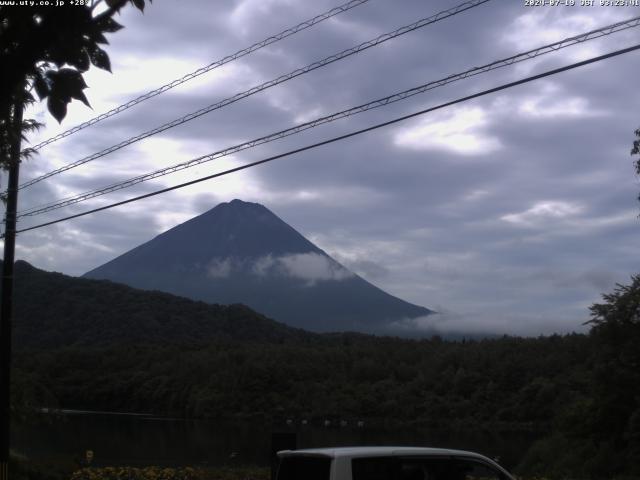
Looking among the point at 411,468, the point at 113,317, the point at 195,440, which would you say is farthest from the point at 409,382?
the point at 113,317

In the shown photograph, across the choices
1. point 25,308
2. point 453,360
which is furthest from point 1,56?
point 25,308

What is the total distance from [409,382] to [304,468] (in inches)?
1998

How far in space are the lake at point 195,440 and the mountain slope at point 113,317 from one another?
35.1 metres

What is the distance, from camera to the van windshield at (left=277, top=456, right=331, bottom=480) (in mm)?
7848

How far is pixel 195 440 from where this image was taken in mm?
39125

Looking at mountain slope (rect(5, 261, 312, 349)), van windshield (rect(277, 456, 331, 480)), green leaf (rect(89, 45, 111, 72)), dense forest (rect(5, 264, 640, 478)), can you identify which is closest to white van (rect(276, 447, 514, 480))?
van windshield (rect(277, 456, 331, 480))

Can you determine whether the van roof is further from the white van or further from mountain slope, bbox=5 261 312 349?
mountain slope, bbox=5 261 312 349

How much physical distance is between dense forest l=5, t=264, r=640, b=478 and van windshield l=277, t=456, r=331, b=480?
1633 cm

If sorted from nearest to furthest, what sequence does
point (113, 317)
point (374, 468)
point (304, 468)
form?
point (374, 468) → point (304, 468) → point (113, 317)

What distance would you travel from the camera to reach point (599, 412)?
79.5 feet

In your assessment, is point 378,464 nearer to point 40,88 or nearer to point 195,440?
point 40,88

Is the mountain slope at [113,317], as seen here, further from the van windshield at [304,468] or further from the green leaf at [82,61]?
the green leaf at [82,61]

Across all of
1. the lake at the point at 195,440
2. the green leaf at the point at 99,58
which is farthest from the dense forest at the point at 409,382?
the green leaf at the point at 99,58

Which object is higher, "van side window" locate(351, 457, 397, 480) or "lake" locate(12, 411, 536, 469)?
"van side window" locate(351, 457, 397, 480)
